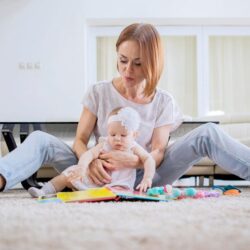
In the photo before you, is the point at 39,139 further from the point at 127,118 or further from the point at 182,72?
the point at 182,72

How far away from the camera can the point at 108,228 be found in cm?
81

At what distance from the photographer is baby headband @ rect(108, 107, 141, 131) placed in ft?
5.59

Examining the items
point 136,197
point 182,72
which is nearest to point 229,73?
point 182,72

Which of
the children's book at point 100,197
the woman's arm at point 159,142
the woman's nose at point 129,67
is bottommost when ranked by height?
the children's book at point 100,197

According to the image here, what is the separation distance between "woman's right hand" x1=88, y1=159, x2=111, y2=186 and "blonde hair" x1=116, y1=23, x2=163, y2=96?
1.07ft

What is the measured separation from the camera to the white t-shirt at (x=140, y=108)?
1.81 meters

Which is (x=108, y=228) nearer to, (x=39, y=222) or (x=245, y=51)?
(x=39, y=222)

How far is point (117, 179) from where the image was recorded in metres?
1.70

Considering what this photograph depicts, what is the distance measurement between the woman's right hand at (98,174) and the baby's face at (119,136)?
82 millimetres

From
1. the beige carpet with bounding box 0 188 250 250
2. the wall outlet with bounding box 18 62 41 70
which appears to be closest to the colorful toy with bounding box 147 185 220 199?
the beige carpet with bounding box 0 188 250 250

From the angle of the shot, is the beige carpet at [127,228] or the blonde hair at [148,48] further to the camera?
the blonde hair at [148,48]

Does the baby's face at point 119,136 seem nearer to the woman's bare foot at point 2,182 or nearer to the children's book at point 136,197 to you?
the children's book at point 136,197

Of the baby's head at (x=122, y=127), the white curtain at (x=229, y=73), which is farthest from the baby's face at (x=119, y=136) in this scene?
the white curtain at (x=229, y=73)

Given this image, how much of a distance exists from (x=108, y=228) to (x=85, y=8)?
4536mm
